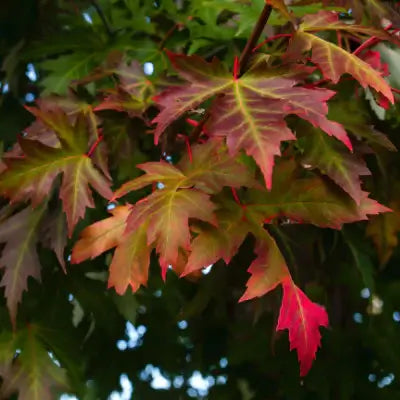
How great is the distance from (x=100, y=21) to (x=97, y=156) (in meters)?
0.49

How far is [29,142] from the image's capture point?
0.93 metres

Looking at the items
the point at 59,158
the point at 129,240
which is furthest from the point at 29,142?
the point at 129,240

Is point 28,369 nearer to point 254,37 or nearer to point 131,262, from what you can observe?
point 131,262

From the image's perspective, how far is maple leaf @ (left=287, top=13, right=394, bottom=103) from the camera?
848mm

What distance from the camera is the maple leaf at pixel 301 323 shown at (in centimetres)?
79

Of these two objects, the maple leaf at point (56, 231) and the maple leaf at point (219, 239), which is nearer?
the maple leaf at point (219, 239)

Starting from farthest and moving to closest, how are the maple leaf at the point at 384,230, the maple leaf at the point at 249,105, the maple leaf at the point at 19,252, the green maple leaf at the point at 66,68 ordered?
the green maple leaf at the point at 66,68 → the maple leaf at the point at 384,230 → the maple leaf at the point at 19,252 → the maple leaf at the point at 249,105

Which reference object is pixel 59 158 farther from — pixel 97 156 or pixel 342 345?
pixel 342 345

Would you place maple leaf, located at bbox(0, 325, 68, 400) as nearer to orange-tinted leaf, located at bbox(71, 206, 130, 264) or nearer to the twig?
orange-tinted leaf, located at bbox(71, 206, 130, 264)

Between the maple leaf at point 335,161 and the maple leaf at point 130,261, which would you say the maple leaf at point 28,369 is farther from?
the maple leaf at point 335,161

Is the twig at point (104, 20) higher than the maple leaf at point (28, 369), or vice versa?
the twig at point (104, 20)

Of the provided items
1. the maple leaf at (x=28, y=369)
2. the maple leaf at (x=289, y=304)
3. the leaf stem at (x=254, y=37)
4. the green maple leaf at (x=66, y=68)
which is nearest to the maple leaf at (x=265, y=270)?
the maple leaf at (x=289, y=304)

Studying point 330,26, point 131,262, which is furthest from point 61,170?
point 330,26

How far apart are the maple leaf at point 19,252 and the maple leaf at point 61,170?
0.26 feet
